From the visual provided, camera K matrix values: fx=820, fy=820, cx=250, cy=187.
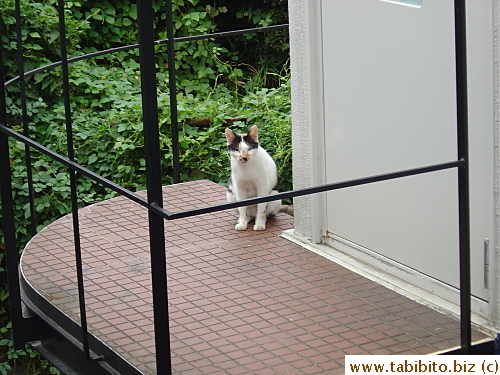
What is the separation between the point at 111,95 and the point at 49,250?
308 centimetres

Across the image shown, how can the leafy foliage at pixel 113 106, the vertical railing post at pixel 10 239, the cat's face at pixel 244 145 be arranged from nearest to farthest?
the vertical railing post at pixel 10 239, the cat's face at pixel 244 145, the leafy foliage at pixel 113 106

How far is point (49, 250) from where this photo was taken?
189 inches

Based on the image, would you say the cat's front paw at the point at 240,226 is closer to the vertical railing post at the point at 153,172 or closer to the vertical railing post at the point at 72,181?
the vertical railing post at the point at 72,181

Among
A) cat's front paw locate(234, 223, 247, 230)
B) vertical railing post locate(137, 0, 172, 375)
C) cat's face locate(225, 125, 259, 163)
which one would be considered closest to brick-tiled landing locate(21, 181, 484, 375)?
cat's front paw locate(234, 223, 247, 230)

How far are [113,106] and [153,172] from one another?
4808 mm

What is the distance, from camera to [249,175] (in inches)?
197

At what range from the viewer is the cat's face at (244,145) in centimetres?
494

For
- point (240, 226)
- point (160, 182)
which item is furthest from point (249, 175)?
point (160, 182)

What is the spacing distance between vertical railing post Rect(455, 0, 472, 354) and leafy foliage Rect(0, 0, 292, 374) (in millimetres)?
3436

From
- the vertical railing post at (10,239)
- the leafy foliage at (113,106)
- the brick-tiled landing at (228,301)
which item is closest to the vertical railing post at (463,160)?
the brick-tiled landing at (228,301)

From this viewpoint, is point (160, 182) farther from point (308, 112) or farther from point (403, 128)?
point (308, 112)

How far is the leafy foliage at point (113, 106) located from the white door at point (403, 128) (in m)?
2.14

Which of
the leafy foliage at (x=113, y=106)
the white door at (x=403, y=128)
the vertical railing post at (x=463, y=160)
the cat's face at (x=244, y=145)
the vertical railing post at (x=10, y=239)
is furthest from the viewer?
the leafy foliage at (x=113, y=106)

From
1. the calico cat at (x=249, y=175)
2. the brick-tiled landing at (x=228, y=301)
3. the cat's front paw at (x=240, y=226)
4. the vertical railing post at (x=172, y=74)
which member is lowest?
the brick-tiled landing at (x=228, y=301)
